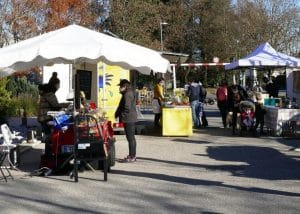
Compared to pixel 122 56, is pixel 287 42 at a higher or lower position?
higher

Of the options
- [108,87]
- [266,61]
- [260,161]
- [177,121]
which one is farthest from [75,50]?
[266,61]

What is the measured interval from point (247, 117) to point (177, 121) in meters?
2.06

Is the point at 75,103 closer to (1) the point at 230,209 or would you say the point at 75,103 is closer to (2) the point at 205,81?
(1) the point at 230,209

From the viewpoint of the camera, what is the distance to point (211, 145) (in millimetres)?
14320

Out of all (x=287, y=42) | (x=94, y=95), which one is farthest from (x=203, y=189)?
(x=287, y=42)

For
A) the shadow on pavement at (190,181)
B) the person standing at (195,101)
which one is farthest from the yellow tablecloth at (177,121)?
the shadow on pavement at (190,181)

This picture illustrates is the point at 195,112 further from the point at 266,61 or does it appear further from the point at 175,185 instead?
the point at 175,185

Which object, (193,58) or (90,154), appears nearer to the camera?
(90,154)

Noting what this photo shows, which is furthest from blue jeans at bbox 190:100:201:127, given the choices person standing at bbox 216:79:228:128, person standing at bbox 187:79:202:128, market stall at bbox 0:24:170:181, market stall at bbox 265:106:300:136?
market stall at bbox 0:24:170:181

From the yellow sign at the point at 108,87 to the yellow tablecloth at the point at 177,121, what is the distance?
1.87 meters

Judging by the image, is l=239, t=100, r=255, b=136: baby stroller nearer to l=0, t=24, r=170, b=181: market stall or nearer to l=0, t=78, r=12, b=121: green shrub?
l=0, t=24, r=170, b=181: market stall

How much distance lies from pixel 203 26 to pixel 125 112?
46453mm

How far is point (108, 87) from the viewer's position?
698 inches

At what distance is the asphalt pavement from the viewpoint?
7504mm
